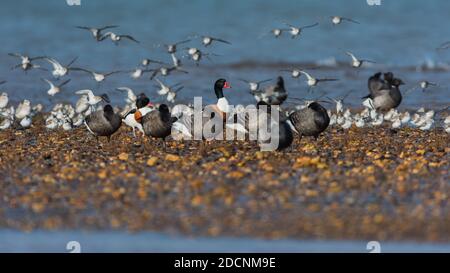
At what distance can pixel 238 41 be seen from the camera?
115 feet

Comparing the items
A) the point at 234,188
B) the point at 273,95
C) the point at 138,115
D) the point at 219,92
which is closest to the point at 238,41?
the point at 273,95

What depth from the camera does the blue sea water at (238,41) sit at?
82.0 feet

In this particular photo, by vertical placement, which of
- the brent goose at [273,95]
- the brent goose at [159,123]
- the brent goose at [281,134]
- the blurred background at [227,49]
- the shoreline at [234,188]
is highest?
the blurred background at [227,49]

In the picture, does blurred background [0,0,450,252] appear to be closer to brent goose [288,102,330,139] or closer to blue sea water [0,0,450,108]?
blue sea water [0,0,450,108]

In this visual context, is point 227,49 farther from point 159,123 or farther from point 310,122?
point 159,123

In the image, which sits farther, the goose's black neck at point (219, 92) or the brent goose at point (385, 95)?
the brent goose at point (385, 95)

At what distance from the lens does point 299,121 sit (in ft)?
51.6

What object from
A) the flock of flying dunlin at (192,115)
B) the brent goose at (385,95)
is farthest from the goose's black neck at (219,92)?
the brent goose at (385,95)

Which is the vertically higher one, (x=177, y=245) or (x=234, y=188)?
(x=234, y=188)

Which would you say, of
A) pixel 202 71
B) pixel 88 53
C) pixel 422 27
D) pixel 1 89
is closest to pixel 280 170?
pixel 1 89

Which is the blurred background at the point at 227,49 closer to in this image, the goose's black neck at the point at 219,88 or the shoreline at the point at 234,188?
the shoreline at the point at 234,188

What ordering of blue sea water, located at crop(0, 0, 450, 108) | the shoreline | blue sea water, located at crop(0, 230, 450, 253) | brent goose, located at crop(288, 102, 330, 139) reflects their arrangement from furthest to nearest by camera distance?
1. blue sea water, located at crop(0, 0, 450, 108)
2. brent goose, located at crop(288, 102, 330, 139)
3. the shoreline
4. blue sea water, located at crop(0, 230, 450, 253)

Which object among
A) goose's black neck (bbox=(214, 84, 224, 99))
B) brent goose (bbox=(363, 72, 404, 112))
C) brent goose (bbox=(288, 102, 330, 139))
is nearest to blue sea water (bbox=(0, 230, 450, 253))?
brent goose (bbox=(288, 102, 330, 139))

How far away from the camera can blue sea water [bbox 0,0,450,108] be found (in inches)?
984
